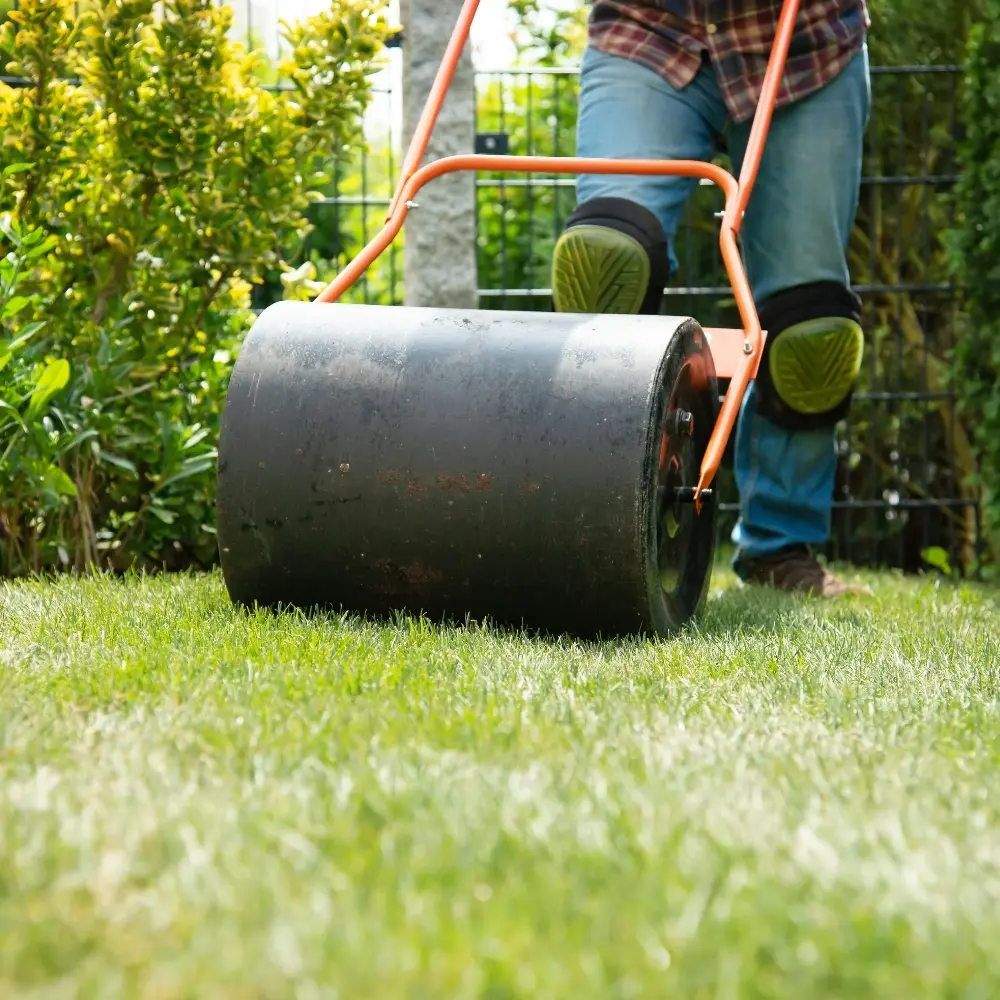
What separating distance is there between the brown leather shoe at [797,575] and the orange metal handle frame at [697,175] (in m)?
0.74

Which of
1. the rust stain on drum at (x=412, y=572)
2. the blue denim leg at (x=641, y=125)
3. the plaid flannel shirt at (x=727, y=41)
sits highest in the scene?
the plaid flannel shirt at (x=727, y=41)

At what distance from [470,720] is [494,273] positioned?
14.0 ft

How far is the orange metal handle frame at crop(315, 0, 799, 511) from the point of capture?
2441 millimetres

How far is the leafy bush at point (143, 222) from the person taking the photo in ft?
10.2

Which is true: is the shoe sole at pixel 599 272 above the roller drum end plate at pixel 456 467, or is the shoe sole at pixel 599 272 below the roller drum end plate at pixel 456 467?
above

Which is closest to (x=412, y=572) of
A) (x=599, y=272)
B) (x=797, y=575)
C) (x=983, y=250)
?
(x=599, y=272)

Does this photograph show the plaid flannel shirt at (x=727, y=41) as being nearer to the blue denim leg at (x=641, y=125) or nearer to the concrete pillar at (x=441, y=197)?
the blue denim leg at (x=641, y=125)

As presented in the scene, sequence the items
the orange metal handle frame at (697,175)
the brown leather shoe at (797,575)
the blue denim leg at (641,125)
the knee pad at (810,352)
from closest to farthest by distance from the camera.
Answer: the orange metal handle frame at (697,175) < the blue denim leg at (641,125) < the knee pad at (810,352) < the brown leather shoe at (797,575)

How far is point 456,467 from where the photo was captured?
2227 mm

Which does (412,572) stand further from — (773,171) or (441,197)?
(441,197)

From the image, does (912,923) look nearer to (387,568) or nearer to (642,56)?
(387,568)

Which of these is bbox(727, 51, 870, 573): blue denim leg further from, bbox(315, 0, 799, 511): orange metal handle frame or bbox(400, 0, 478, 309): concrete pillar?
bbox(400, 0, 478, 309): concrete pillar

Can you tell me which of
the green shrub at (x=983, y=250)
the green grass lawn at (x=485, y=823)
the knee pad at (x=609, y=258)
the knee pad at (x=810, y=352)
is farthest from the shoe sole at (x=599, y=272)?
the green shrub at (x=983, y=250)

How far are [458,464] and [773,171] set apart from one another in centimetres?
130
